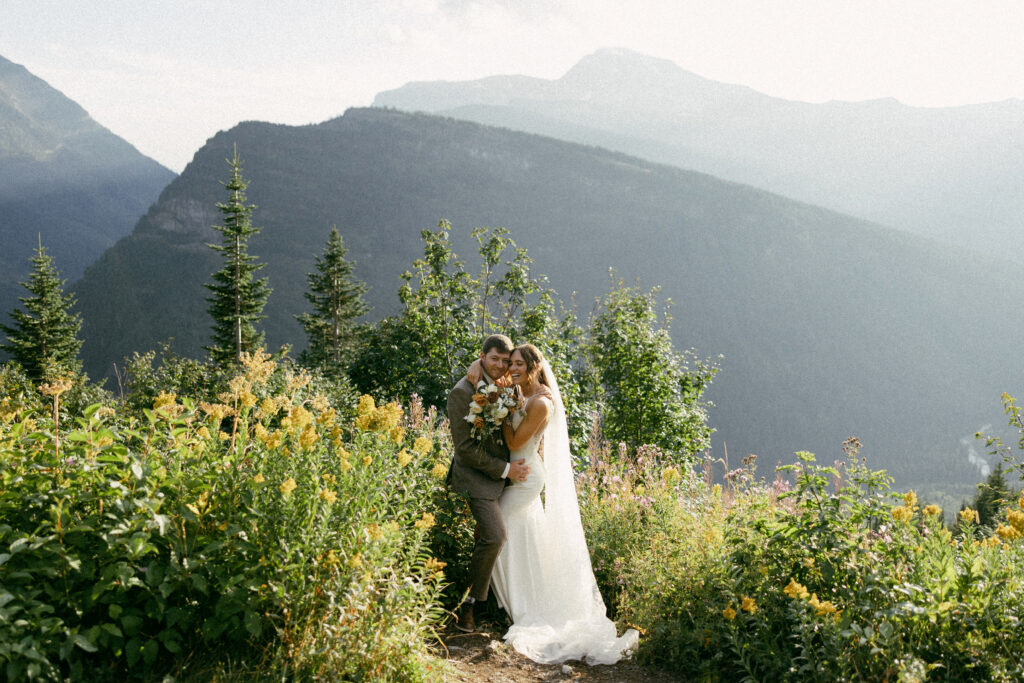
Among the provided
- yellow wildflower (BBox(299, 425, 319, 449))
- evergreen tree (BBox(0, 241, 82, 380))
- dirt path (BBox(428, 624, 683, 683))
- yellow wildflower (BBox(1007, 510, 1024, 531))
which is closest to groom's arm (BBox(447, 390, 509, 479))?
dirt path (BBox(428, 624, 683, 683))

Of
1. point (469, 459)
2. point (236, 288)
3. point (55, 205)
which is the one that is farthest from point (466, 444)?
point (55, 205)

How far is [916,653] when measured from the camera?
2725 millimetres

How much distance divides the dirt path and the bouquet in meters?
1.22

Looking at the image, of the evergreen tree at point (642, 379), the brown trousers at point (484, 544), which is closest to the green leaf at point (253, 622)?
the brown trousers at point (484, 544)

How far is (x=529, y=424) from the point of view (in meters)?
4.22

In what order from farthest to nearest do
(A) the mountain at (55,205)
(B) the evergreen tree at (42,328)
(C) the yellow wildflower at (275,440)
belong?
(A) the mountain at (55,205) → (B) the evergreen tree at (42,328) → (C) the yellow wildflower at (275,440)

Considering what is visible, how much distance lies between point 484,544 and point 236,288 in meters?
33.5

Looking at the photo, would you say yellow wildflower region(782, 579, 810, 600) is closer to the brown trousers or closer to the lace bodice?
the brown trousers

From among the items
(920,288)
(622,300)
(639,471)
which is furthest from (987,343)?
(639,471)

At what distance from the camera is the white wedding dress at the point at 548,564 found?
403 cm

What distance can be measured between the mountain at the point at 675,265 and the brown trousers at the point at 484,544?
3480 inches

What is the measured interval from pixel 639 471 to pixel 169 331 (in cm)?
9489

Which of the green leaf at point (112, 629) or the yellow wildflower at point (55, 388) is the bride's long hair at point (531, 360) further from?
the green leaf at point (112, 629)

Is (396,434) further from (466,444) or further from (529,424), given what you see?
(529,424)
